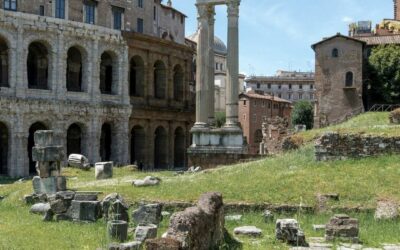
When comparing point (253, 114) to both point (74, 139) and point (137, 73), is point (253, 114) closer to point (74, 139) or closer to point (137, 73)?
point (137, 73)

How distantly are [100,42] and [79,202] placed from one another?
84.9 feet

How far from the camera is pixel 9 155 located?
1371 inches

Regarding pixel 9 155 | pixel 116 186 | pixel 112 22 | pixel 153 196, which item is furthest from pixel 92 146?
pixel 153 196

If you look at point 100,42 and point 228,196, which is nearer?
point 228,196

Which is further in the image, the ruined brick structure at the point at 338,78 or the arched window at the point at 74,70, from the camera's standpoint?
the ruined brick structure at the point at 338,78

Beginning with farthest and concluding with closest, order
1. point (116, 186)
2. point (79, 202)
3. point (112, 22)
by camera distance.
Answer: point (112, 22)
point (116, 186)
point (79, 202)

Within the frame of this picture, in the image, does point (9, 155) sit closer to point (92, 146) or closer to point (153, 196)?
point (92, 146)

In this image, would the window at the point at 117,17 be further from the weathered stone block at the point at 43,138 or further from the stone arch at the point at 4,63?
the weathered stone block at the point at 43,138

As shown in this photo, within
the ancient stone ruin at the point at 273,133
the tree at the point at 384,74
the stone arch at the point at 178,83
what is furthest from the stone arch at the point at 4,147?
the tree at the point at 384,74

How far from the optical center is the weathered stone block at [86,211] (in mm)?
14953

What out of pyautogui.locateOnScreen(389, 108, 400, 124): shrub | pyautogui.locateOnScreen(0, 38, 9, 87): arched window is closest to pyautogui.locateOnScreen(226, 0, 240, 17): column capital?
pyautogui.locateOnScreen(389, 108, 400, 124): shrub

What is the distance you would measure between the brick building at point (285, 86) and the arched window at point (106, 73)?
7248 cm

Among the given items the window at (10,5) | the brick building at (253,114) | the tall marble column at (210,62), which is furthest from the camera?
the brick building at (253,114)

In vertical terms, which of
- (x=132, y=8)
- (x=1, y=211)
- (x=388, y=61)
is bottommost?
(x=1, y=211)
